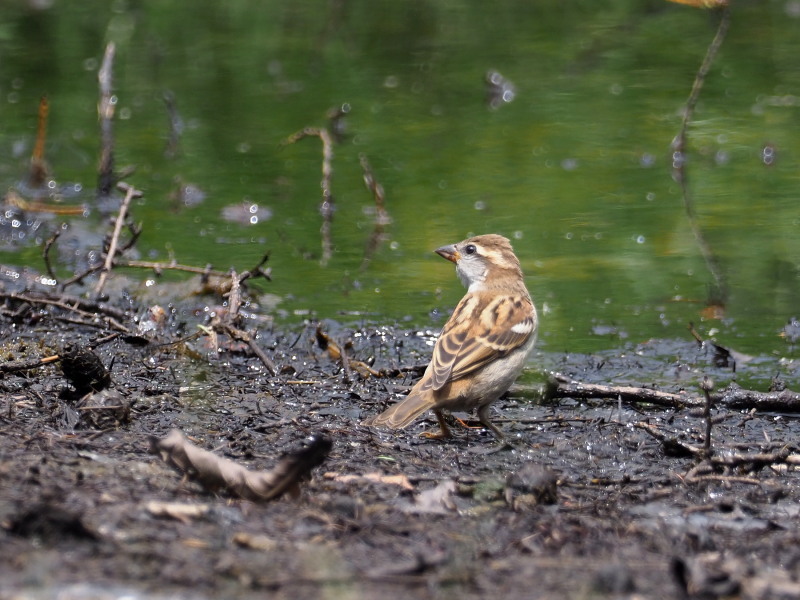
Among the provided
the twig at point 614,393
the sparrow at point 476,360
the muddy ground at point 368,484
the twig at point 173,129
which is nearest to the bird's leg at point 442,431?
the sparrow at point 476,360

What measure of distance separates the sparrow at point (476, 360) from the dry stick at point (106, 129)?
5588 millimetres

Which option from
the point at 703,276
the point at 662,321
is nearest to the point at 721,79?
the point at 703,276

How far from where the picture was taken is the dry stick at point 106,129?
11.5 metres

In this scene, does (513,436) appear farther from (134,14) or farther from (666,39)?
(134,14)

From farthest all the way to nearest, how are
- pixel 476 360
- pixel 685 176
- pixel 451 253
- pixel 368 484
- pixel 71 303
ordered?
pixel 685 176 → pixel 71 303 → pixel 451 253 → pixel 476 360 → pixel 368 484

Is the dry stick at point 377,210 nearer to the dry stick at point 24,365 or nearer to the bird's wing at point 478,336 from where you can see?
the bird's wing at point 478,336

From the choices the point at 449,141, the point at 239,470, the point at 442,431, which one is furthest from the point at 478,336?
the point at 449,141

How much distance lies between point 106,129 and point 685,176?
6208 millimetres

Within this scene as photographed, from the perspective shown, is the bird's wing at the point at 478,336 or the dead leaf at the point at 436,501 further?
the bird's wing at the point at 478,336

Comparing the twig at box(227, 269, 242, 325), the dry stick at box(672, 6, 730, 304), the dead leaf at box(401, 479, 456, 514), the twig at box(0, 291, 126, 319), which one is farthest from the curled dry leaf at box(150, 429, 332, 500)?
the dry stick at box(672, 6, 730, 304)

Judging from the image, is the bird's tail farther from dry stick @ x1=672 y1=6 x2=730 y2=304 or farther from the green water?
dry stick @ x1=672 y1=6 x2=730 y2=304

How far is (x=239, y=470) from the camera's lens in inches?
180

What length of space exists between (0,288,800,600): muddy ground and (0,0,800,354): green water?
4.55 feet

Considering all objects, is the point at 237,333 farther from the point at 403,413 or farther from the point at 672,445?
the point at 672,445
